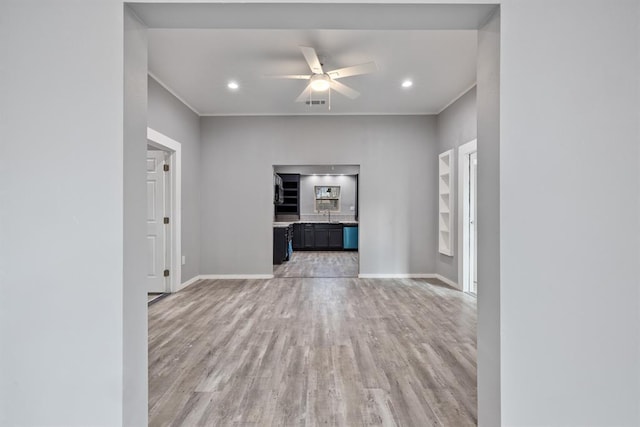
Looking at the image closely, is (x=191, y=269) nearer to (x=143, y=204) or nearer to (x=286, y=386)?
(x=286, y=386)

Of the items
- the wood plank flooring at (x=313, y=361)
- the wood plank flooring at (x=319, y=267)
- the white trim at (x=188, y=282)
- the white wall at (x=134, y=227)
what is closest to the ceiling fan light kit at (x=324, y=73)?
the white wall at (x=134, y=227)

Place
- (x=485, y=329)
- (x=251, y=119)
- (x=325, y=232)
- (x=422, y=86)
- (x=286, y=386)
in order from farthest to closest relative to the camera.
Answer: (x=325, y=232) → (x=251, y=119) → (x=422, y=86) → (x=286, y=386) → (x=485, y=329)

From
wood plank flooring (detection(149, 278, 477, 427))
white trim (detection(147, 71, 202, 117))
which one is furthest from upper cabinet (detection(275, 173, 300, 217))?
wood plank flooring (detection(149, 278, 477, 427))

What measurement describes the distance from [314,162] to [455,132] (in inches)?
87.5

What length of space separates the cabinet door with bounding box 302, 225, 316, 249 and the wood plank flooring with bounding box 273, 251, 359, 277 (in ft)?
4.76

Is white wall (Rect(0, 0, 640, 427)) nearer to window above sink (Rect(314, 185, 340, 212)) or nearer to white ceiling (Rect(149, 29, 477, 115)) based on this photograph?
white ceiling (Rect(149, 29, 477, 115))

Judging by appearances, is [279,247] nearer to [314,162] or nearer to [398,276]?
[314,162]

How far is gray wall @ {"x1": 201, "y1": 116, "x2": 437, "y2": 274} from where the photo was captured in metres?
5.29
